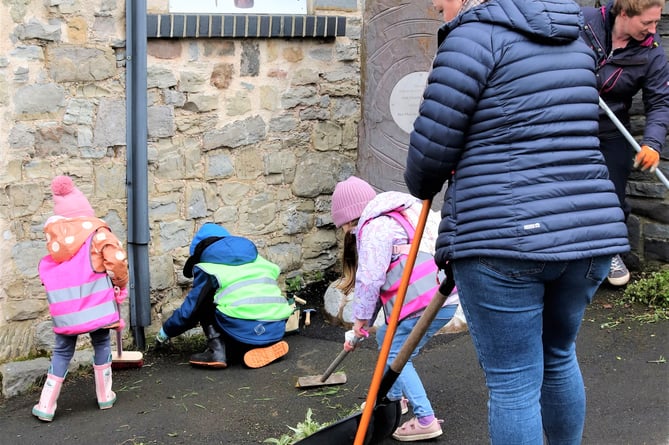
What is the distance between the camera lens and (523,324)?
9.02 ft

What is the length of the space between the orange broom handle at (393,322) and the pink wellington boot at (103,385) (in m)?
1.73

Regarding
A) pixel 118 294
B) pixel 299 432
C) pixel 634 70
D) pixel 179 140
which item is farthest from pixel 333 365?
pixel 634 70

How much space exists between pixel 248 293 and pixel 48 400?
128 cm

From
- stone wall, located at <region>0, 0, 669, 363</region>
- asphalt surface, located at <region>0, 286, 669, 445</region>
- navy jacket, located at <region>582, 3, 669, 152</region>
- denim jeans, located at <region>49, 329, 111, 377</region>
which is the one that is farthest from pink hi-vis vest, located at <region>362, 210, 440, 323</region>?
stone wall, located at <region>0, 0, 669, 363</region>

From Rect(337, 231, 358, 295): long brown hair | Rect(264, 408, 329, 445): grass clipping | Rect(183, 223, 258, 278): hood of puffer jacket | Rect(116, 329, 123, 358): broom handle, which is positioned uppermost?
Rect(337, 231, 358, 295): long brown hair

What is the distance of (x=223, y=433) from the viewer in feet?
13.8

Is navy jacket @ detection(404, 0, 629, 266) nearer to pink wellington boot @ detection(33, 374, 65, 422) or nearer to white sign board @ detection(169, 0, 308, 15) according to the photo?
pink wellington boot @ detection(33, 374, 65, 422)

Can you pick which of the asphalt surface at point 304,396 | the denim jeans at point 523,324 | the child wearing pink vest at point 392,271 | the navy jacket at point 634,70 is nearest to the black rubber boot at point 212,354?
the asphalt surface at point 304,396

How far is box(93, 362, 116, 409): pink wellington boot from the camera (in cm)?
461

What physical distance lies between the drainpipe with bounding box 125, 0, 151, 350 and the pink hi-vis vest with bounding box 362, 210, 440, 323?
2.14 m

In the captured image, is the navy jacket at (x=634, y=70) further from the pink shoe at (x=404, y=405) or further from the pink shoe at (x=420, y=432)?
the pink shoe at (x=420, y=432)

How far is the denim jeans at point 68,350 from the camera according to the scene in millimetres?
4523

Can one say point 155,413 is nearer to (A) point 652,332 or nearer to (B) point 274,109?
(B) point 274,109

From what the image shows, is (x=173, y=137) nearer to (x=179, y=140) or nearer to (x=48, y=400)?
(x=179, y=140)
